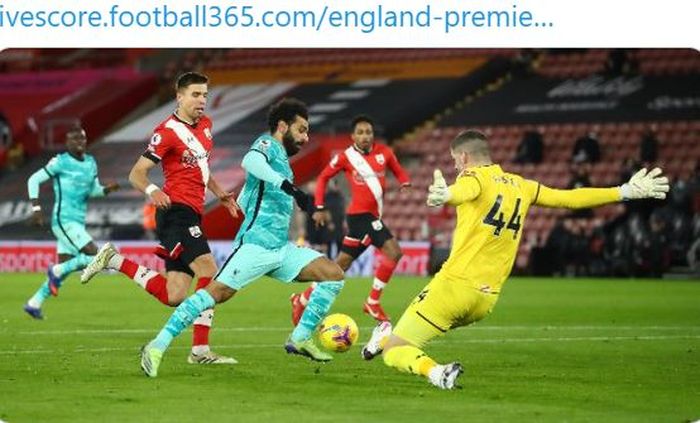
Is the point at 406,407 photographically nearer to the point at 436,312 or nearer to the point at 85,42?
the point at 436,312

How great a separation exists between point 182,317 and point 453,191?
2.59 meters

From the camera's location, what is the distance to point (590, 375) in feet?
39.3

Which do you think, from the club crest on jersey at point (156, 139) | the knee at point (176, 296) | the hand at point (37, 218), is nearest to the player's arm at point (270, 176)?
the club crest on jersey at point (156, 139)

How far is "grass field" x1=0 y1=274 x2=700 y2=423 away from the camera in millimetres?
9641

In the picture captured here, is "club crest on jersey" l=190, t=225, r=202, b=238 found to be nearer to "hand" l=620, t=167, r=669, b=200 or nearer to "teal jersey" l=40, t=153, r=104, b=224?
"hand" l=620, t=167, r=669, b=200

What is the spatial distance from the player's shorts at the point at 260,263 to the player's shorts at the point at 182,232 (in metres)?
0.71

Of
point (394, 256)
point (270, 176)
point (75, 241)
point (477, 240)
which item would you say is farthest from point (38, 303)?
point (477, 240)

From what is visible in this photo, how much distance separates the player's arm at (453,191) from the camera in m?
9.70

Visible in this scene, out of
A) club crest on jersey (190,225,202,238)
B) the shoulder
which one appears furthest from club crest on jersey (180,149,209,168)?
the shoulder

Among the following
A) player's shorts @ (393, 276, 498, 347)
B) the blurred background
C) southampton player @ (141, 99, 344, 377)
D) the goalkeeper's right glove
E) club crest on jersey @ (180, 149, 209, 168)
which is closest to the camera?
player's shorts @ (393, 276, 498, 347)

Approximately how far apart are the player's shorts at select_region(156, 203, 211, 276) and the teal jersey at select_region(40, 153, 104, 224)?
639 centimetres

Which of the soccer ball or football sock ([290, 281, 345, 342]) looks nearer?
football sock ([290, 281, 345, 342])

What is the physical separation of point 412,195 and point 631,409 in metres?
27.3

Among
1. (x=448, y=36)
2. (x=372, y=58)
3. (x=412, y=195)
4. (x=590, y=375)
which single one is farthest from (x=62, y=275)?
(x=372, y=58)
